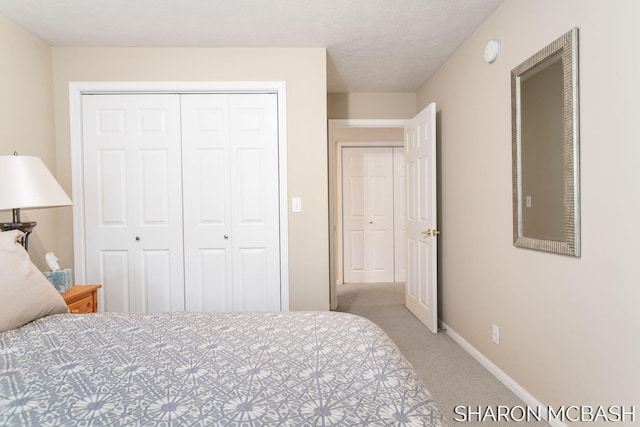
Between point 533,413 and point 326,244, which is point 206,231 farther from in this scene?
point 533,413

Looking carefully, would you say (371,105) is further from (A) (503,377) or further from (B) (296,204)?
(A) (503,377)

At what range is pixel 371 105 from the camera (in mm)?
3873

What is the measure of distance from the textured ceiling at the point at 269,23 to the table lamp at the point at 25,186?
1069 mm

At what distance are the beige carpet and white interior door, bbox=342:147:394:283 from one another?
108cm

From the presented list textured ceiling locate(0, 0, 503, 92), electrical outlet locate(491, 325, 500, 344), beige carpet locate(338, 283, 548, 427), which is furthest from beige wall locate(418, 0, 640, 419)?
textured ceiling locate(0, 0, 503, 92)

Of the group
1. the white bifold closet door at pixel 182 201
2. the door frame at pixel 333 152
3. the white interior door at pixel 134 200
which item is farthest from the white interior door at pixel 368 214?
the white interior door at pixel 134 200

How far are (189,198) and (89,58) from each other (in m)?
1.32

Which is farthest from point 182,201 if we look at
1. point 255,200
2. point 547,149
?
point 547,149

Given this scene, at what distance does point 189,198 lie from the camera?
2.76 meters

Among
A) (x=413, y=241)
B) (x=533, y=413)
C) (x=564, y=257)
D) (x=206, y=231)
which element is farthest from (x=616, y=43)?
(x=206, y=231)

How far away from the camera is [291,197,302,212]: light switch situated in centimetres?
276

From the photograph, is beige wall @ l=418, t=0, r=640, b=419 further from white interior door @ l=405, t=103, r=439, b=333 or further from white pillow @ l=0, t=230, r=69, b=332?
white pillow @ l=0, t=230, r=69, b=332

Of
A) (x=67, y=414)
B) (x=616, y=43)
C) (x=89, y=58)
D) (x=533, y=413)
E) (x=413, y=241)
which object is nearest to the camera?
(x=67, y=414)

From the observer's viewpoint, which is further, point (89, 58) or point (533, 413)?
point (89, 58)
